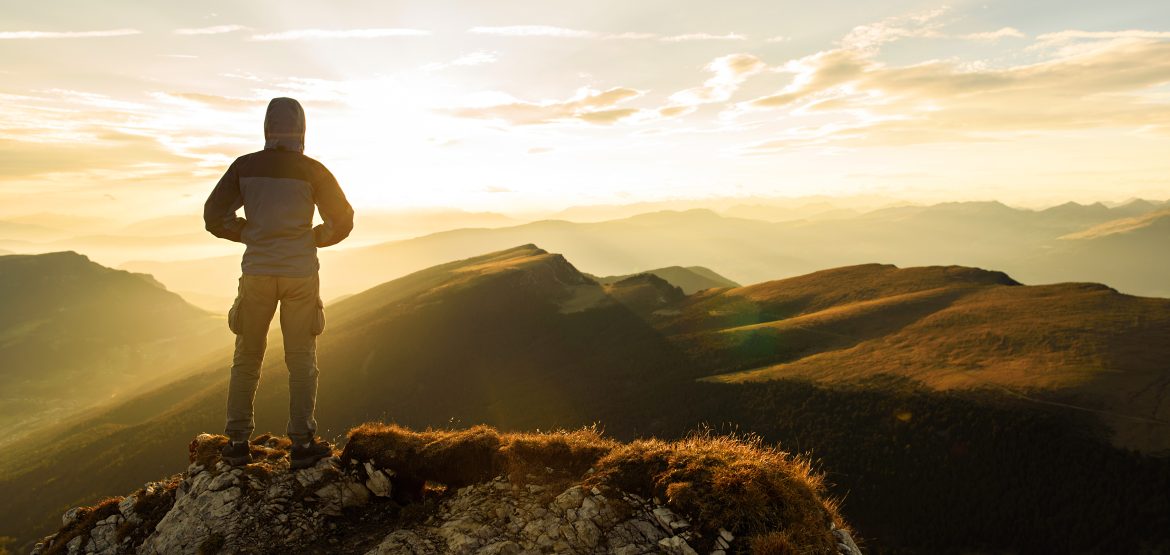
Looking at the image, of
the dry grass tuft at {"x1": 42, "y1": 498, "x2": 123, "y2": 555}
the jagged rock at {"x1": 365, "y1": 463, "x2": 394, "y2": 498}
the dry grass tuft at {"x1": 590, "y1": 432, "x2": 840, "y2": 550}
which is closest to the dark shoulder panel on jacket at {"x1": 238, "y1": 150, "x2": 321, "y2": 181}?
the jagged rock at {"x1": 365, "y1": 463, "x2": 394, "y2": 498}

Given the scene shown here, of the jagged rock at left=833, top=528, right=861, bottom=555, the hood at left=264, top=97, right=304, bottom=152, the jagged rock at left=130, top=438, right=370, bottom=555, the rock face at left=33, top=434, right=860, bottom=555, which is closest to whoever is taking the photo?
the jagged rock at left=833, top=528, right=861, bottom=555

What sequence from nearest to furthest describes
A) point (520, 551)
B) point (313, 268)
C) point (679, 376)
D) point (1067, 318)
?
1. point (520, 551)
2. point (313, 268)
3. point (1067, 318)
4. point (679, 376)

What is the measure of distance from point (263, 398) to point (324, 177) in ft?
506

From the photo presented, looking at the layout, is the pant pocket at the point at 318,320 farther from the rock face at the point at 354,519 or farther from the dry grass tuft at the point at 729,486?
the dry grass tuft at the point at 729,486

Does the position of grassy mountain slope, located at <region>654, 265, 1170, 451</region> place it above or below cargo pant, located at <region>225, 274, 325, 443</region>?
below

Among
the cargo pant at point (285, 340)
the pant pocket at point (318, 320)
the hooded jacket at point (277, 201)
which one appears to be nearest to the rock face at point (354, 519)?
the cargo pant at point (285, 340)

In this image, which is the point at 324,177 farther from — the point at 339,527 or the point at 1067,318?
the point at 1067,318

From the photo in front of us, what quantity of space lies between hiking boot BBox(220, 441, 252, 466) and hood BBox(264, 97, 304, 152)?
5.42 meters

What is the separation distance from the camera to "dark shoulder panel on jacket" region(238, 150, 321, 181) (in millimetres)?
8852

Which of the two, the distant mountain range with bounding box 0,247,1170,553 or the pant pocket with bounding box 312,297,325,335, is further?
the distant mountain range with bounding box 0,247,1170,553

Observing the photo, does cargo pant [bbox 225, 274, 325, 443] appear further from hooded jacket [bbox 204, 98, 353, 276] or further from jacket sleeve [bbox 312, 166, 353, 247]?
jacket sleeve [bbox 312, 166, 353, 247]

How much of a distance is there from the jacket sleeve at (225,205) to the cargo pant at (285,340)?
92 centimetres

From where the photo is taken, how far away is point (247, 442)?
944 centimetres

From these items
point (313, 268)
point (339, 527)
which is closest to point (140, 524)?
point (339, 527)
